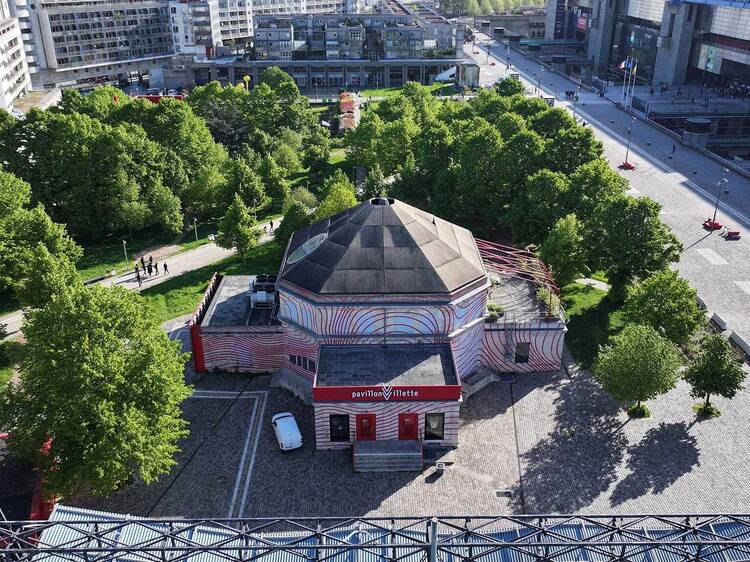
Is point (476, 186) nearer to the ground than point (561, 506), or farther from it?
farther from it

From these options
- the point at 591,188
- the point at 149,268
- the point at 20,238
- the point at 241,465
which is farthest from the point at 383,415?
the point at 20,238

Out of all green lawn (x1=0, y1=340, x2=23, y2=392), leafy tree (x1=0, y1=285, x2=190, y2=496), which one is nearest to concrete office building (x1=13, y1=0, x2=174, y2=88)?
green lawn (x1=0, y1=340, x2=23, y2=392)

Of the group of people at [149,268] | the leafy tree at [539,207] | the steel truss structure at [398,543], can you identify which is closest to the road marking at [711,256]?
the leafy tree at [539,207]

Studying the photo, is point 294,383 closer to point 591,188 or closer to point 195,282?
point 195,282

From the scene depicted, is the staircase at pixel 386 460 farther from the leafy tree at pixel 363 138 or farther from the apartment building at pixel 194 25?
the apartment building at pixel 194 25

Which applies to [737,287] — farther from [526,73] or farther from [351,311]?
[526,73]

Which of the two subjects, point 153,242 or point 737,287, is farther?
point 153,242

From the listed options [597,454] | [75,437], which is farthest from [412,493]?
[75,437]
